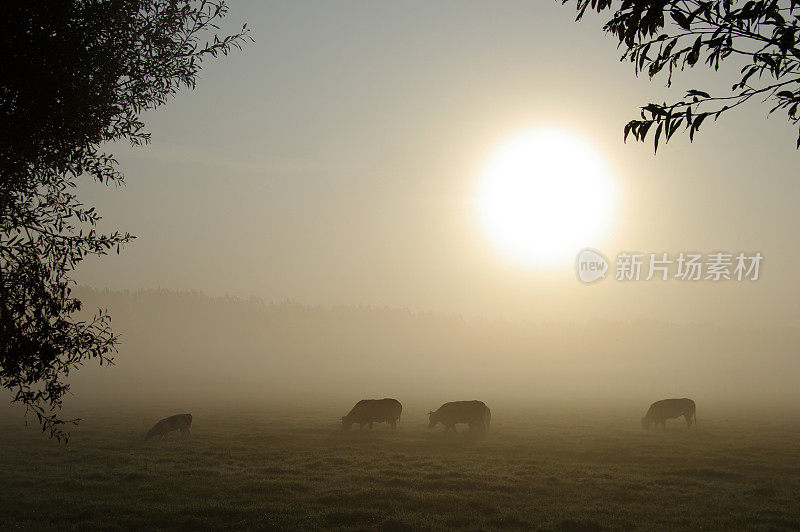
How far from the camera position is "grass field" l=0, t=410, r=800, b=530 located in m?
14.2

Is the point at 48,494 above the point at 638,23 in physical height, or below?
below

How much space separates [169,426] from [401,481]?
15.9 meters

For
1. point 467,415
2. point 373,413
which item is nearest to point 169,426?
point 373,413

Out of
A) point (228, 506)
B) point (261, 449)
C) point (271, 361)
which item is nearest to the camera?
point (228, 506)

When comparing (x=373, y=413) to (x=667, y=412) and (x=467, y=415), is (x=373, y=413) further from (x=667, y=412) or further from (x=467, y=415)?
(x=667, y=412)

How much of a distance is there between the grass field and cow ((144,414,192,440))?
713mm

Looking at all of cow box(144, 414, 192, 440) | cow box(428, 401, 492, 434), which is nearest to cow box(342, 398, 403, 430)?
cow box(428, 401, 492, 434)

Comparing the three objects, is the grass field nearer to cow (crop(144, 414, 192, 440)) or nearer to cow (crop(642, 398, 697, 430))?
cow (crop(144, 414, 192, 440))

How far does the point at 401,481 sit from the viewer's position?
18125 mm

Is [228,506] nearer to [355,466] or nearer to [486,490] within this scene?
[355,466]

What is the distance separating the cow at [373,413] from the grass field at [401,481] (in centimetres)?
160

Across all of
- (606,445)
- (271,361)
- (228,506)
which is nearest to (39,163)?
(228,506)

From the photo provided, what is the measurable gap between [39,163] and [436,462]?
1668 cm

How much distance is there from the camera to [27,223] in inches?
381
